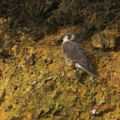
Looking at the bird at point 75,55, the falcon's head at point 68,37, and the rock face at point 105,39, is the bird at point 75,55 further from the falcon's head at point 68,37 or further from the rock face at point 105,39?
the rock face at point 105,39

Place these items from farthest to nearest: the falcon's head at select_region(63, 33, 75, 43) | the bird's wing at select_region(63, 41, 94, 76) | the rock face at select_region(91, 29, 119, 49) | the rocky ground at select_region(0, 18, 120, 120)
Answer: the falcon's head at select_region(63, 33, 75, 43) < the rock face at select_region(91, 29, 119, 49) < the bird's wing at select_region(63, 41, 94, 76) < the rocky ground at select_region(0, 18, 120, 120)

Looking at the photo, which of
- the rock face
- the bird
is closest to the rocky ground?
the rock face

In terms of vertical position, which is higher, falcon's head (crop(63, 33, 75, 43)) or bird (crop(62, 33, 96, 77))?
falcon's head (crop(63, 33, 75, 43))

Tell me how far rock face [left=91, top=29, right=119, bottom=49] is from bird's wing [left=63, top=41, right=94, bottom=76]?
32cm

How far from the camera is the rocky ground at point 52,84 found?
7.16 meters

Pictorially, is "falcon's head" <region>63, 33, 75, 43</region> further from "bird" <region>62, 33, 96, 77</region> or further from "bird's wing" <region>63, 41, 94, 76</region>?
"bird's wing" <region>63, 41, 94, 76</region>

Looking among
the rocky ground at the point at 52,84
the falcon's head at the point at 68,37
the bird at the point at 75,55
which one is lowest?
the rocky ground at the point at 52,84

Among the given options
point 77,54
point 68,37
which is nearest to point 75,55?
point 77,54

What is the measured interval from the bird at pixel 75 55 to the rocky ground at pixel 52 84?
143 millimetres

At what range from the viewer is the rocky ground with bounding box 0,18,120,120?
7160 millimetres

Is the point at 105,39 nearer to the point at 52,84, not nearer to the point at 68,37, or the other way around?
the point at 68,37

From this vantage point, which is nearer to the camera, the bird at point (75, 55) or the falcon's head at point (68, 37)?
the bird at point (75, 55)

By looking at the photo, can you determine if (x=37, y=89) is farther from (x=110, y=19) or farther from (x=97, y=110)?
(x=110, y=19)

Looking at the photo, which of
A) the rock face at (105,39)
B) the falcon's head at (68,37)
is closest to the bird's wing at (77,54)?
the falcon's head at (68,37)
